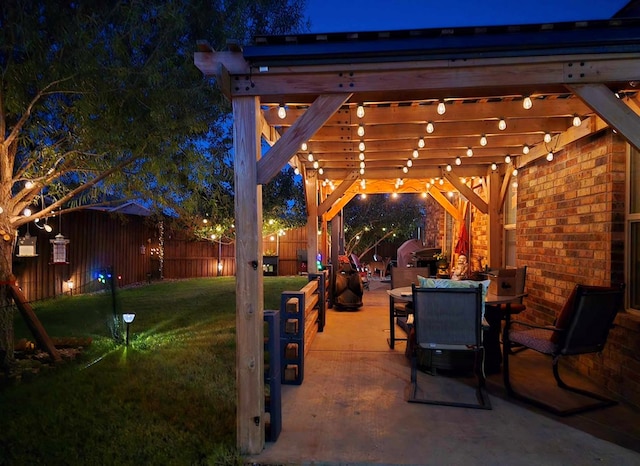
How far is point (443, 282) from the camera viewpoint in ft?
12.7

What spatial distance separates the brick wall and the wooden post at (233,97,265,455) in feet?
10.1

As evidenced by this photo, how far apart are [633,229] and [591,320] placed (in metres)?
0.97

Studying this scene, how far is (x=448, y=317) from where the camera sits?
368 cm

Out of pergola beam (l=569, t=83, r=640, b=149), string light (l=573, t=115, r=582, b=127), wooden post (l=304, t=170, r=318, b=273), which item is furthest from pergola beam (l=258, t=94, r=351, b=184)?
wooden post (l=304, t=170, r=318, b=273)

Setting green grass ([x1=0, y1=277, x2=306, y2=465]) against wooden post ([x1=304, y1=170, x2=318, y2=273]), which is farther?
wooden post ([x1=304, y1=170, x2=318, y2=273])

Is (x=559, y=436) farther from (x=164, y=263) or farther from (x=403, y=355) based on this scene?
(x=164, y=263)

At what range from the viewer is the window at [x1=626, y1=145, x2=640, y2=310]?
3746mm

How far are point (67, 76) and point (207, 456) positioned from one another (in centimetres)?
410

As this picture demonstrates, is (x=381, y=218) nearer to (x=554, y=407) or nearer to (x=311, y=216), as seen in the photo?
(x=311, y=216)

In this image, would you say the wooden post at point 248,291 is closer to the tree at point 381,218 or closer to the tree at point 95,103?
the tree at point 95,103

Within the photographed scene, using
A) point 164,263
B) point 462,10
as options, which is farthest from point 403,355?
point 462,10

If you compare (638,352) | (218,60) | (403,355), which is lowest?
(403,355)

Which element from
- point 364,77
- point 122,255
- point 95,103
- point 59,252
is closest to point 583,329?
point 364,77

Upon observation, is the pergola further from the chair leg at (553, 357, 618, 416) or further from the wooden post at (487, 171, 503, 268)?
the wooden post at (487, 171, 503, 268)
